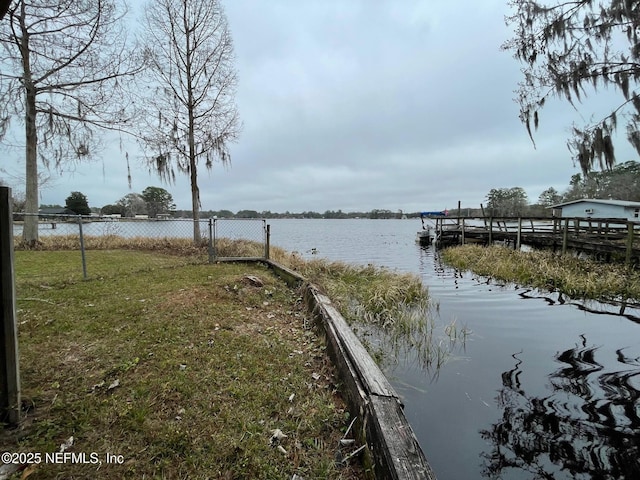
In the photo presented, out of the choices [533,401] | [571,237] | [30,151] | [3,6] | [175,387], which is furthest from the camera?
[571,237]

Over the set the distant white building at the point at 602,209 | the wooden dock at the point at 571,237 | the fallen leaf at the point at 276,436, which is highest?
the distant white building at the point at 602,209

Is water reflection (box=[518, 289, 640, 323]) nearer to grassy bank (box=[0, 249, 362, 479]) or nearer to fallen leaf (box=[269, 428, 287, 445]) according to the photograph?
grassy bank (box=[0, 249, 362, 479])

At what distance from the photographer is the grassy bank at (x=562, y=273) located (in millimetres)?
8781

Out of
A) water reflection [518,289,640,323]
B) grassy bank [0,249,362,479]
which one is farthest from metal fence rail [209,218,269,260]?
water reflection [518,289,640,323]

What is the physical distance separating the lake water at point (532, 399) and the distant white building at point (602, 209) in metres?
27.7

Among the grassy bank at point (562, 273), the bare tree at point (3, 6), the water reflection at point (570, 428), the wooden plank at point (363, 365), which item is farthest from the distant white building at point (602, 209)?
the bare tree at point (3, 6)

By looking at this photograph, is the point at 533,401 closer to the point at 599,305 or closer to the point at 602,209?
the point at 599,305

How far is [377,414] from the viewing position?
87.9 inches

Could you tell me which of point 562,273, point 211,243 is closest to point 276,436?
point 211,243

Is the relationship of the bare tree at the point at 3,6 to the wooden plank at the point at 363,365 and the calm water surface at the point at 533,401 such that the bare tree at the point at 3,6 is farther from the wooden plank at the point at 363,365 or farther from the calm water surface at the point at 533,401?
the calm water surface at the point at 533,401

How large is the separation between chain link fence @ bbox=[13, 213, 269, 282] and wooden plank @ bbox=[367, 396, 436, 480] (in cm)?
757

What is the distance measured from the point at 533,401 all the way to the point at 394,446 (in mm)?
2870

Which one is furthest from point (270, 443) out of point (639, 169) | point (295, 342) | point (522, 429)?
point (639, 169)

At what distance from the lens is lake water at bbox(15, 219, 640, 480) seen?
2.88 meters
